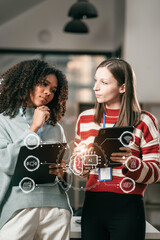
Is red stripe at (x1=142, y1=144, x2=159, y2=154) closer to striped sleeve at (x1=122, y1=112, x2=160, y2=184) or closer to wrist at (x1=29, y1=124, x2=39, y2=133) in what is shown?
striped sleeve at (x1=122, y1=112, x2=160, y2=184)

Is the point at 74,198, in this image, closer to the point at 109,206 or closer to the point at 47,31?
the point at 109,206

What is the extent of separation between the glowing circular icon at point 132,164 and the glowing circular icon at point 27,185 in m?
0.28

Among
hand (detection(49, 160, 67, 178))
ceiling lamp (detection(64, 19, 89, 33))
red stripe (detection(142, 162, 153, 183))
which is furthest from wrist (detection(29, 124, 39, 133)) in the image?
ceiling lamp (detection(64, 19, 89, 33))

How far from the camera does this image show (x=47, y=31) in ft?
16.9

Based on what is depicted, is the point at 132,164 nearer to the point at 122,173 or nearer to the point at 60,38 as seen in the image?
the point at 122,173

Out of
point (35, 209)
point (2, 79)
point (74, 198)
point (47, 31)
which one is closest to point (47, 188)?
point (35, 209)

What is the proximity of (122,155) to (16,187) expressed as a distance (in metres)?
0.32

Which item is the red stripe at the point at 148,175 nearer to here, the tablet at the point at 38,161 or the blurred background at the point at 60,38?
the tablet at the point at 38,161

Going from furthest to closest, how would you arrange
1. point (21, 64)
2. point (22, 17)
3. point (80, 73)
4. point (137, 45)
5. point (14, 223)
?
point (80, 73)
point (22, 17)
point (137, 45)
point (21, 64)
point (14, 223)

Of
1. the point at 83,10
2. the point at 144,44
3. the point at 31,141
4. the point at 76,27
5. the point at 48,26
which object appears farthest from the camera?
the point at 48,26

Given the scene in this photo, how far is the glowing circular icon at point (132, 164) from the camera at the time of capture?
1.12 m

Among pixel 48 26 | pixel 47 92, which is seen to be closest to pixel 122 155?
pixel 47 92

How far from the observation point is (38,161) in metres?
1.11

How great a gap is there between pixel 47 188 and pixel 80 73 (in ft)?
14.5
